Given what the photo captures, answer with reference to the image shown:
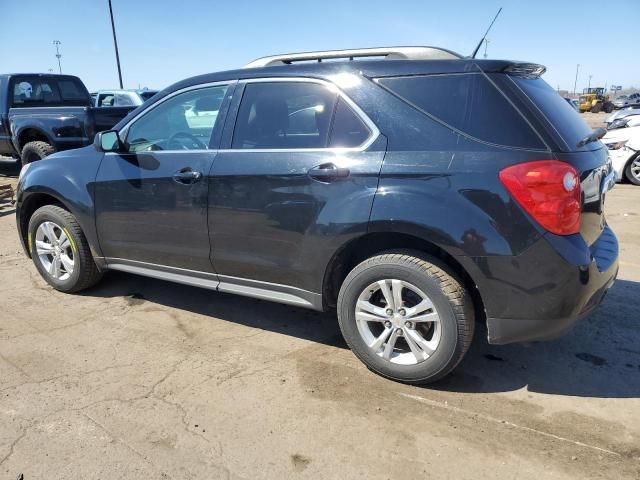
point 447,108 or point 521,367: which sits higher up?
point 447,108

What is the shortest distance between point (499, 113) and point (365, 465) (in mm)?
1864

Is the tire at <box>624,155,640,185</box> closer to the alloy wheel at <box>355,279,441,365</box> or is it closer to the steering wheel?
the alloy wheel at <box>355,279,441,365</box>

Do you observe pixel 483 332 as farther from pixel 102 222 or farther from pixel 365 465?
pixel 102 222

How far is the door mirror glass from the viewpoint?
3.90m

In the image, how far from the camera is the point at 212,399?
2918 millimetres

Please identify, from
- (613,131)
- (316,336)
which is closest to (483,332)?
(316,336)

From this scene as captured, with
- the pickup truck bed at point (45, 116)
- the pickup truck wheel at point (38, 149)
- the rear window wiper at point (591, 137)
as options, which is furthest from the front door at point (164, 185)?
the pickup truck wheel at point (38, 149)

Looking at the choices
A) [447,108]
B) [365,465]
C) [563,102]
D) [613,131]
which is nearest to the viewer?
[365,465]

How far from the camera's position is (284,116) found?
331 cm

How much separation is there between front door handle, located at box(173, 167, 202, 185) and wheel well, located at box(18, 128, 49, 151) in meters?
7.38

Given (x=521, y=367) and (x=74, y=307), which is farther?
(x=74, y=307)

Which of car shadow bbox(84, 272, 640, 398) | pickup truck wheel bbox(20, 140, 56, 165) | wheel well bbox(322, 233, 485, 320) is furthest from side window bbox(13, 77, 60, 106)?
wheel well bbox(322, 233, 485, 320)

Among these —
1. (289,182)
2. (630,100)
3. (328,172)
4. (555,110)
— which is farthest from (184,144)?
(630,100)

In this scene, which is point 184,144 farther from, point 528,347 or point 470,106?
point 528,347
